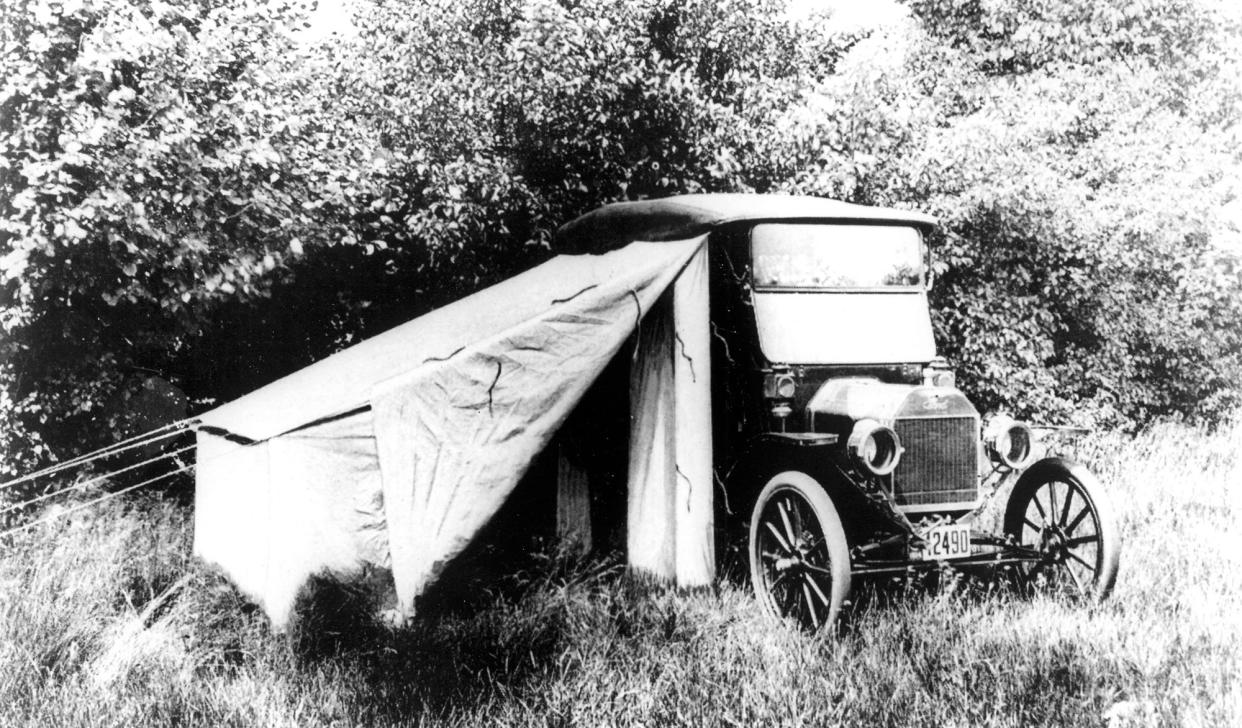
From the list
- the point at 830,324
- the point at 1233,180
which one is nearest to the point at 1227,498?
the point at 830,324

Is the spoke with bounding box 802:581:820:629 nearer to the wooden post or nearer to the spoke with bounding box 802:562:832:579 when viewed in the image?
the spoke with bounding box 802:562:832:579

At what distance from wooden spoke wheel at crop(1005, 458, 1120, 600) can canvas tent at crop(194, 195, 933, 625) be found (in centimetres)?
166

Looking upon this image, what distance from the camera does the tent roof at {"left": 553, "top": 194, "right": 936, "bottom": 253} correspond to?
5020mm

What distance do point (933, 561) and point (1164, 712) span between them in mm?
1167

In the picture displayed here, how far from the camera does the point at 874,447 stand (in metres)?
4.55

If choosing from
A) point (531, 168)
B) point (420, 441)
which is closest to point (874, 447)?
point (420, 441)

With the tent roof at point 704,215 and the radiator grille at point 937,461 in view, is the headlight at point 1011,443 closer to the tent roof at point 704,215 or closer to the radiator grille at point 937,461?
the radiator grille at point 937,461

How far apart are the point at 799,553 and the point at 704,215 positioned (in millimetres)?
1741

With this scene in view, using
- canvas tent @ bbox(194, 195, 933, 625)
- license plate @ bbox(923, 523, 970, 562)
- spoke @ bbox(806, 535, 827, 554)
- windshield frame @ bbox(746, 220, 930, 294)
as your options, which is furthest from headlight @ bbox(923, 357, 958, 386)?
spoke @ bbox(806, 535, 827, 554)

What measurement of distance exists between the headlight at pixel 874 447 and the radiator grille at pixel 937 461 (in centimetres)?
20

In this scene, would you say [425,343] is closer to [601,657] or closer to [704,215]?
[704,215]

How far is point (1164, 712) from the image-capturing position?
356cm

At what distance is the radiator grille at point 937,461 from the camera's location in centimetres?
482

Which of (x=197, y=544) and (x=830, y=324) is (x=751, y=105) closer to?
(x=830, y=324)
